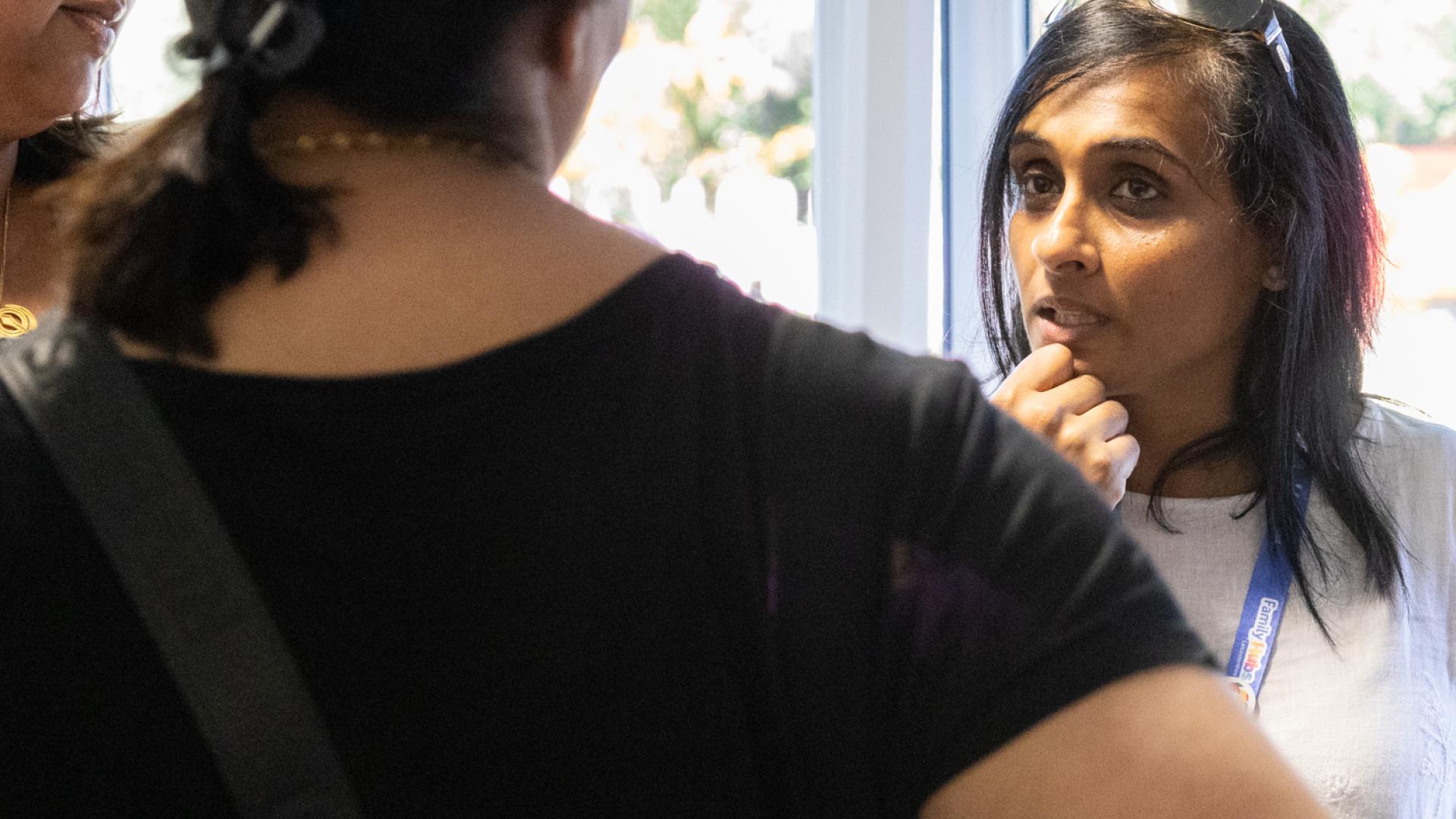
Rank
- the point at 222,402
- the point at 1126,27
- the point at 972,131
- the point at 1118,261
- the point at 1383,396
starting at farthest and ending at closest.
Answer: the point at 972,131, the point at 1383,396, the point at 1126,27, the point at 1118,261, the point at 222,402

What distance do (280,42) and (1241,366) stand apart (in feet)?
4.69

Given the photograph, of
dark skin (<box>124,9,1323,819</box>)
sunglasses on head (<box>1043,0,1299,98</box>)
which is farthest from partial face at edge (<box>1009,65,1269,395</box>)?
dark skin (<box>124,9,1323,819</box>)

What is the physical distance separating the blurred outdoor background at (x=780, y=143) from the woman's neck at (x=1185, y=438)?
0.66 m

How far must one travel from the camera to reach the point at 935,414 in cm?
65

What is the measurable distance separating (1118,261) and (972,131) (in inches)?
34.1

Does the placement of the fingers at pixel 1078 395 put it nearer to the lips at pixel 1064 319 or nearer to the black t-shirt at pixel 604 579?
the lips at pixel 1064 319

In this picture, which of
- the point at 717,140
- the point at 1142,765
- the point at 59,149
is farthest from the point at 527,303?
the point at 717,140

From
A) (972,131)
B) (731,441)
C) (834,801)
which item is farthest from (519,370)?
(972,131)

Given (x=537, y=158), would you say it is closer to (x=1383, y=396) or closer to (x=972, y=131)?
(x=1383, y=396)

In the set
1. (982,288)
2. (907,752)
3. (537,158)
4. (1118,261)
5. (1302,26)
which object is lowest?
(982,288)

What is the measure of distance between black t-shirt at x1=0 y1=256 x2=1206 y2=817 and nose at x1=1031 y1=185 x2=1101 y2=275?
1.07 m

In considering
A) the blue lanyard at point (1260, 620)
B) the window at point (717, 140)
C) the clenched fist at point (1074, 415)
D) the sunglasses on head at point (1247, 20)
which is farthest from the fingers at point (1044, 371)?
the window at point (717, 140)

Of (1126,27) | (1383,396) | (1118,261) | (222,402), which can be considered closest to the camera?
(222,402)

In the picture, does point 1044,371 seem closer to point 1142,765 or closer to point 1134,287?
point 1134,287
